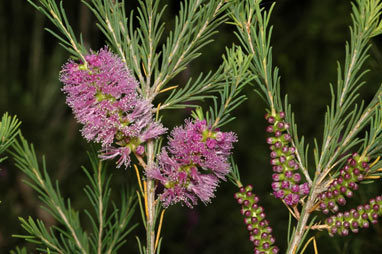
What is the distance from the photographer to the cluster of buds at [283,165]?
1.95 ft

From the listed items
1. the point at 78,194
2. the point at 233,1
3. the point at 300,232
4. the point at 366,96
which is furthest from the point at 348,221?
the point at 366,96

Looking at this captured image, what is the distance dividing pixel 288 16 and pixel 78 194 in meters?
1.59

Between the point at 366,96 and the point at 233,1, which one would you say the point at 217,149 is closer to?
the point at 233,1

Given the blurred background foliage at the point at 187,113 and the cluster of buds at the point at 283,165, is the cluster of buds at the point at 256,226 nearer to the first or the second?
the cluster of buds at the point at 283,165

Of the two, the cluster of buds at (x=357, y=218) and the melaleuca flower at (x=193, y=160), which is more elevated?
the melaleuca flower at (x=193, y=160)

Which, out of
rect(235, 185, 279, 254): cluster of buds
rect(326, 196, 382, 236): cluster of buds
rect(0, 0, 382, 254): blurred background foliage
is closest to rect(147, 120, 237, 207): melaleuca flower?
rect(235, 185, 279, 254): cluster of buds

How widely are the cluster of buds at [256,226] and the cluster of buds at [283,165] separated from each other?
4cm

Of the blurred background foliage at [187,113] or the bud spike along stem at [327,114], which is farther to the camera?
the blurred background foliage at [187,113]

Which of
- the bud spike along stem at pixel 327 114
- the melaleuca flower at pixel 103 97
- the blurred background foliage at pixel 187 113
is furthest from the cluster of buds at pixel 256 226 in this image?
the blurred background foliage at pixel 187 113

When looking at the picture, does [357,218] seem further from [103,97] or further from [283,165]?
[103,97]

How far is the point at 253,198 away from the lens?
2.06 ft

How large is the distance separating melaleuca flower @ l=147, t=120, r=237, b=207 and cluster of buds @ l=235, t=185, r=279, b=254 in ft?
0.15

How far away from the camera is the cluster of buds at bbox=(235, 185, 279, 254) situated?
1.98 feet

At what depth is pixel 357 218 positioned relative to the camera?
586 millimetres
